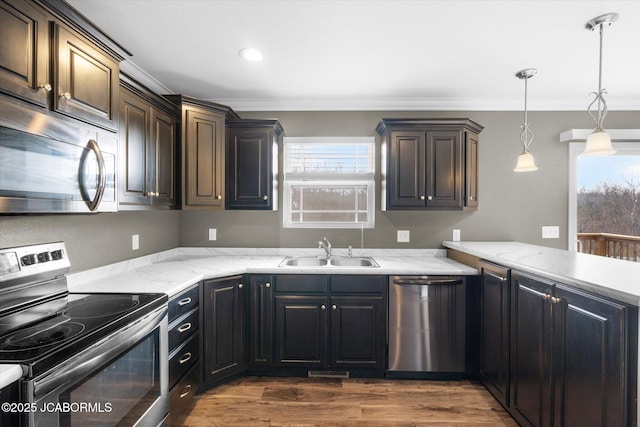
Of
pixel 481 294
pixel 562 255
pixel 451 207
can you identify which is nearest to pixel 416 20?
pixel 451 207

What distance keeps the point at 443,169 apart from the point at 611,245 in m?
2.05

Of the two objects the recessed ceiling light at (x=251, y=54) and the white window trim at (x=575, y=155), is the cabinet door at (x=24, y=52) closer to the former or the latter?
the recessed ceiling light at (x=251, y=54)

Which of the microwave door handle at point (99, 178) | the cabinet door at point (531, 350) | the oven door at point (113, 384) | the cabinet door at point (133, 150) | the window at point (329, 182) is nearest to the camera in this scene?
the oven door at point (113, 384)

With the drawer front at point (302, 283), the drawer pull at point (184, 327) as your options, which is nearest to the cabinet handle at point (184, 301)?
the drawer pull at point (184, 327)

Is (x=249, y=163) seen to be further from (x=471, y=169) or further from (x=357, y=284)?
Result: (x=471, y=169)

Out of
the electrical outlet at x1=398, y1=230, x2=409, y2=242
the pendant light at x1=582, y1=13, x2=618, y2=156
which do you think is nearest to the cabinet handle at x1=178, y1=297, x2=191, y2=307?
the electrical outlet at x1=398, y1=230, x2=409, y2=242

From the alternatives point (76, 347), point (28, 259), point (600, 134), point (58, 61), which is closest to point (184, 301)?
point (28, 259)

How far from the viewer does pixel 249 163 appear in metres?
2.80

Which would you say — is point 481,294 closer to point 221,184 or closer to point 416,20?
point 416,20

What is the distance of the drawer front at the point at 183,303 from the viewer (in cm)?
186

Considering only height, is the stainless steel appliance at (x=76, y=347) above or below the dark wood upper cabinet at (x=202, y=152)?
below

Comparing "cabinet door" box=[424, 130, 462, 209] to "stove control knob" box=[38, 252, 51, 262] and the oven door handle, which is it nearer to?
the oven door handle

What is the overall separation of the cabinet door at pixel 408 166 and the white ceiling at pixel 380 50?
478mm

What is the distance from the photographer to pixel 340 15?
1.77 meters
